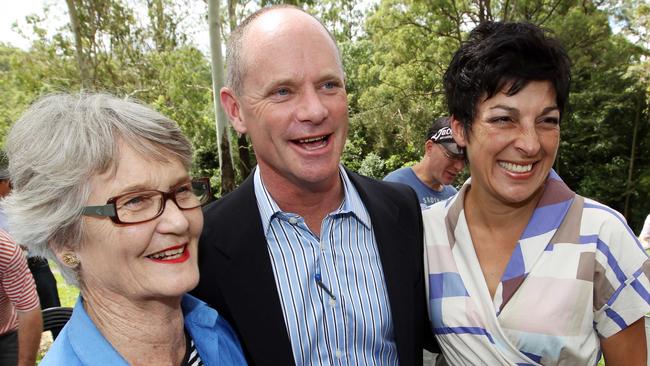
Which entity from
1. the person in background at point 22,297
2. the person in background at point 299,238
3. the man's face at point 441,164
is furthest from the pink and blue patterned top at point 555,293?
the man's face at point 441,164

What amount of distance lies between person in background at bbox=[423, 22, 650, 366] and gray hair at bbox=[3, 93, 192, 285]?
133 cm

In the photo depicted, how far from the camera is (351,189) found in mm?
2400

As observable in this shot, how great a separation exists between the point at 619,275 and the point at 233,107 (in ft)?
5.78

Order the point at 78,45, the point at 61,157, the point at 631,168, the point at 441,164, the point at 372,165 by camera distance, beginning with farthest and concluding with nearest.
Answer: the point at 372,165 < the point at 631,168 < the point at 78,45 < the point at 441,164 < the point at 61,157

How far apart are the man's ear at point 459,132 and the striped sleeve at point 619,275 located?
0.64 m

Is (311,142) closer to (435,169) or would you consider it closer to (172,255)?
(172,255)


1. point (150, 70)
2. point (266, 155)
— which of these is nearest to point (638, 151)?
point (150, 70)

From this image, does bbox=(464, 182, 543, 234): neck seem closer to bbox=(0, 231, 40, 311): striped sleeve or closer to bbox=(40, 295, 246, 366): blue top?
bbox=(40, 295, 246, 366): blue top

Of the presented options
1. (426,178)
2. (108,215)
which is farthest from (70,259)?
(426,178)

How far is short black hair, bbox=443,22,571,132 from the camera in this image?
6.48 ft

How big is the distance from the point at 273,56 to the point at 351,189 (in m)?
0.75

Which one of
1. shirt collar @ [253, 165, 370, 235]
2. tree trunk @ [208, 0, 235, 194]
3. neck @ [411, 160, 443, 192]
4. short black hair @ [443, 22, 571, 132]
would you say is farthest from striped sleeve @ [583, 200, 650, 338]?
tree trunk @ [208, 0, 235, 194]

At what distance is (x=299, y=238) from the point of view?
2172 mm

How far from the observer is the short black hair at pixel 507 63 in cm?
198
